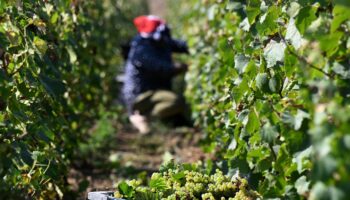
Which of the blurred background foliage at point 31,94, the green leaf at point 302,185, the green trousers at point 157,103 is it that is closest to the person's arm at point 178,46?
the green trousers at point 157,103

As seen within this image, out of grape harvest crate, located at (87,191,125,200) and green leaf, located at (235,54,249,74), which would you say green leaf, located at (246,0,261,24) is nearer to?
green leaf, located at (235,54,249,74)

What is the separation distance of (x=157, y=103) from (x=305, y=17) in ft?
17.8

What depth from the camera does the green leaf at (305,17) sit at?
209 cm

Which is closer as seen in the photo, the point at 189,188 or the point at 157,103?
the point at 189,188

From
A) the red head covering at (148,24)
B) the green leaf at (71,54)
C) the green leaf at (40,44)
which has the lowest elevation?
the green leaf at (40,44)

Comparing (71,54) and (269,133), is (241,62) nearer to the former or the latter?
(269,133)

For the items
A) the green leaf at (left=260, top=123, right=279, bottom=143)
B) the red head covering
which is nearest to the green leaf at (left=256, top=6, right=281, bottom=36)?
the green leaf at (left=260, top=123, right=279, bottom=143)

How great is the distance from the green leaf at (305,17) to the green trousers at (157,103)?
209 inches

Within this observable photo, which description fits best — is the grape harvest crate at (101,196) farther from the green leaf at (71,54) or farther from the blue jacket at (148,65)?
the blue jacket at (148,65)

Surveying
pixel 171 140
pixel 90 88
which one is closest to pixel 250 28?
pixel 90 88

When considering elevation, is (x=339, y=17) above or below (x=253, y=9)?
below

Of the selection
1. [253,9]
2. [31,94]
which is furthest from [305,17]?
[31,94]

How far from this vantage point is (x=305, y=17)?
2.11m

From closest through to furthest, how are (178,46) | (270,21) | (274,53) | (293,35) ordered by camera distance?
1. (293,35)
2. (274,53)
3. (270,21)
4. (178,46)
